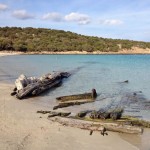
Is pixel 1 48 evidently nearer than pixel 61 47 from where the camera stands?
Yes

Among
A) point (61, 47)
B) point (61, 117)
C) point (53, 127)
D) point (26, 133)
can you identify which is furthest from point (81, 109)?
point (61, 47)

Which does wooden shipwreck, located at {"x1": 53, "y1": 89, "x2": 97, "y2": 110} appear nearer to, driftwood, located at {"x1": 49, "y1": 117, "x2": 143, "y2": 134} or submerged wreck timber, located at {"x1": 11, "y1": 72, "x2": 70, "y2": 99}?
submerged wreck timber, located at {"x1": 11, "y1": 72, "x2": 70, "y2": 99}

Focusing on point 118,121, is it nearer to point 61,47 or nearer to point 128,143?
point 128,143

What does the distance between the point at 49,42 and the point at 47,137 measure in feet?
347

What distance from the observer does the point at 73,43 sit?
118062mm

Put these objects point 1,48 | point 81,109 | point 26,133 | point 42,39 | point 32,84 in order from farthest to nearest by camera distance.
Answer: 1. point 42,39
2. point 1,48
3. point 32,84
4. point 81,109
5. point 26,133

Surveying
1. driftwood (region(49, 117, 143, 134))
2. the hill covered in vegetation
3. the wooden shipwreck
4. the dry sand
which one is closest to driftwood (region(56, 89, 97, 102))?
the wooden shipwreck

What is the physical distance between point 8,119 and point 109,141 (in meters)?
4.85

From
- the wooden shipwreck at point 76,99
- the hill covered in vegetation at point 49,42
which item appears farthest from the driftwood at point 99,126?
the hill covered in vegetation at point 49,42

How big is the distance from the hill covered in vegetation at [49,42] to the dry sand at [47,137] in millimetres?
84592

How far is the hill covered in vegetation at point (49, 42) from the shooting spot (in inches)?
4082

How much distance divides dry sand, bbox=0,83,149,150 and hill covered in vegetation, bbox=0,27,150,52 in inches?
3330

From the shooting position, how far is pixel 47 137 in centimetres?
1129

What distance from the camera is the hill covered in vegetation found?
10369 centimetres
